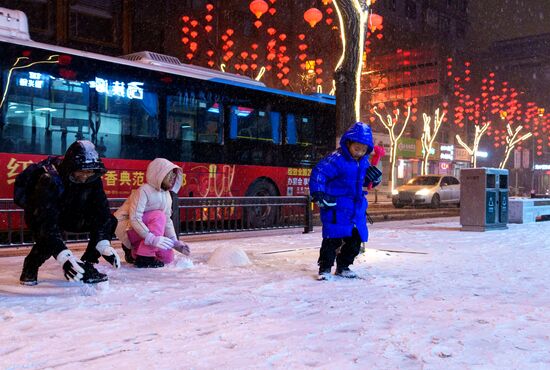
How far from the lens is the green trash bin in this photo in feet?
39.8

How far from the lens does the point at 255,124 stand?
45.2 ft

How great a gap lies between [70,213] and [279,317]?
2319 millimetres

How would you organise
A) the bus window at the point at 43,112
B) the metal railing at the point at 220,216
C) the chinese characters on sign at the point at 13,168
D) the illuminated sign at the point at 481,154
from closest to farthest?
1. the metal railing at the point at 220,216
2. the chinese characters on sign at the point at 13,168
3. the bus window at the point at 43,112
4. the illuminated sign at the point at 481,154

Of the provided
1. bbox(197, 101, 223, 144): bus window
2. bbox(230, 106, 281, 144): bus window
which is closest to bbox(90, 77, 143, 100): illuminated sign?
bbox(197, 101, 223, 144): bus window

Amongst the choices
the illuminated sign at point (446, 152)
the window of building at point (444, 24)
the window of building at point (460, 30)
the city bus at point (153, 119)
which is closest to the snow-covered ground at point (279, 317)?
the city bus at point (153, 119)

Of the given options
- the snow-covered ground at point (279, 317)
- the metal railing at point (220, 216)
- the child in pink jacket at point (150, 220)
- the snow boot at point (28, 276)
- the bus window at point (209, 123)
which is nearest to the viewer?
the snow-covered ground at point (279, 317)

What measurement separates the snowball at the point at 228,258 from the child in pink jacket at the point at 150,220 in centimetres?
45

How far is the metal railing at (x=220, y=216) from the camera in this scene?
788cm

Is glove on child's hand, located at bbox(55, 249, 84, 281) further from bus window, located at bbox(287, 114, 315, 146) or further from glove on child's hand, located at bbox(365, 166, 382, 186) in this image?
bus window, located at bbox(287, 114, 315, 146)

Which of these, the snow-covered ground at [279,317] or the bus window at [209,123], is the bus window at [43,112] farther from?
the snow-covered ground at [279,317]

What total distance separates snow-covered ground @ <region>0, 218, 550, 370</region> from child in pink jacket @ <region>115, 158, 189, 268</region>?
278 mm

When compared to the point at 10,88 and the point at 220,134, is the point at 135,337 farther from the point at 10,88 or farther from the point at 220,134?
the point at 220,134

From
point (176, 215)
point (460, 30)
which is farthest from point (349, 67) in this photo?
point (460, 30)

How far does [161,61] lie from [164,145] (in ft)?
6.55
